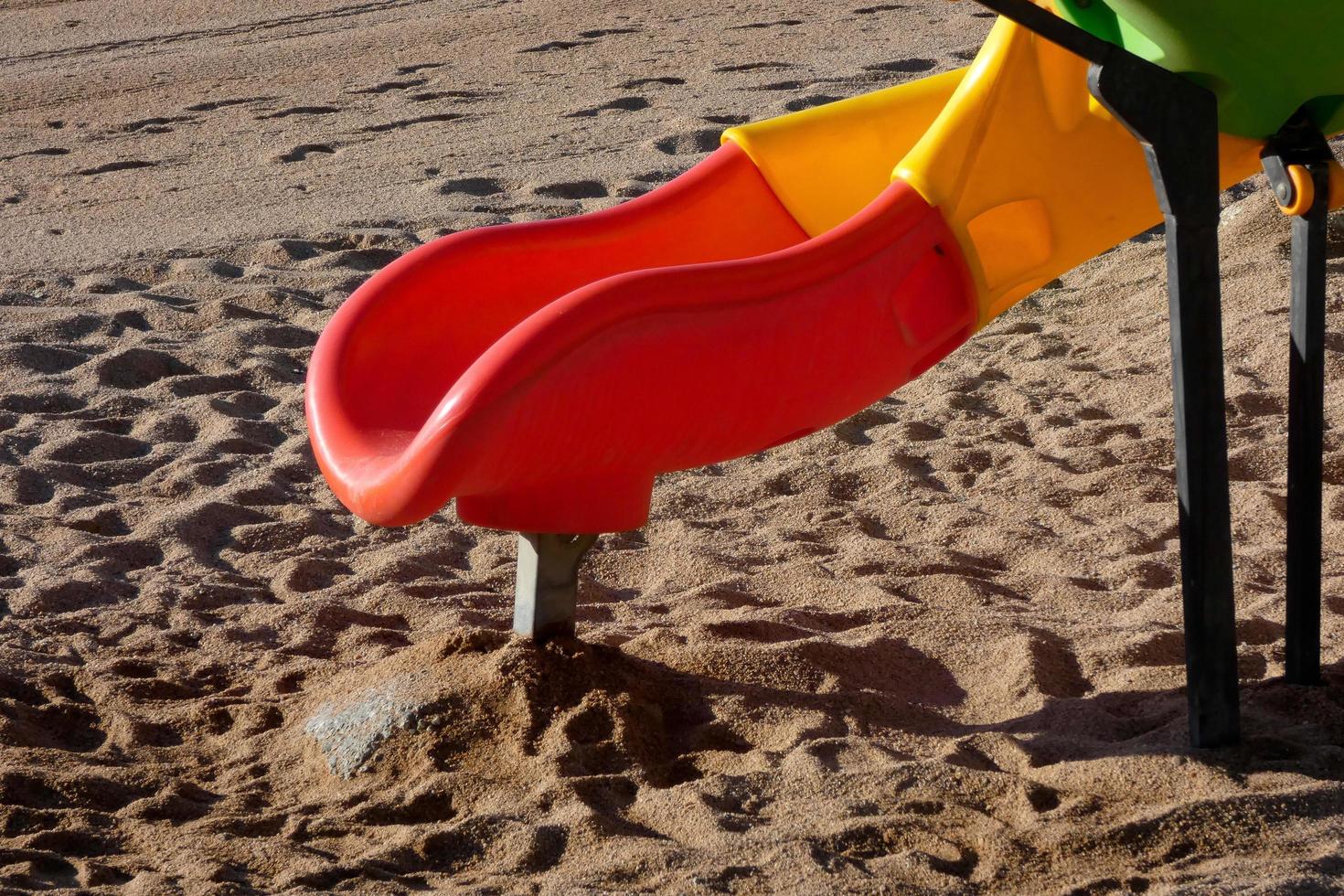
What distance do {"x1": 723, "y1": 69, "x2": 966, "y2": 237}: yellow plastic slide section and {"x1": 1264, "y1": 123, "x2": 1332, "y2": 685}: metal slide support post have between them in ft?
2.57

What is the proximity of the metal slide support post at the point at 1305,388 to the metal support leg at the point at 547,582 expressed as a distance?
1.26 m

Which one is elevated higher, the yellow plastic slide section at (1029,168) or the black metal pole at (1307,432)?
the yellow plastic slide section at (1029,168)

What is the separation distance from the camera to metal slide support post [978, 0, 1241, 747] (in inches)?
87.9

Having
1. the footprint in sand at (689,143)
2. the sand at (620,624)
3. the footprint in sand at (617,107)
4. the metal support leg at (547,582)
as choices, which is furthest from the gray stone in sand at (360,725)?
the footprint in sand at (617,107)

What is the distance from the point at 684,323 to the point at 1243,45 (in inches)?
37.5

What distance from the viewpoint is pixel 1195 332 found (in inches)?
92.0

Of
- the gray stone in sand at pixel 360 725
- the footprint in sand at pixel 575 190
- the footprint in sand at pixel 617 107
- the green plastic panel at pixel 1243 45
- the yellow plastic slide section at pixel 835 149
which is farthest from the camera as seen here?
the footprint in sand at pixel 617 107

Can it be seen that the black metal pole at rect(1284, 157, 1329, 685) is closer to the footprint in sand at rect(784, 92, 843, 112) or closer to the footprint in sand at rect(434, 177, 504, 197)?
the footprint in sand at rect(434, 177, 504, 197)

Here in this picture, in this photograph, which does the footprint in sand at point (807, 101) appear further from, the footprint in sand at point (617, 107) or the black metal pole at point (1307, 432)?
the black metal pole at point (1307, 432)

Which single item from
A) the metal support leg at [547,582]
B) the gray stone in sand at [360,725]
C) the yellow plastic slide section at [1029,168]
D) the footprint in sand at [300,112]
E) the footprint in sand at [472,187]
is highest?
the footprint in sand at [300,112]

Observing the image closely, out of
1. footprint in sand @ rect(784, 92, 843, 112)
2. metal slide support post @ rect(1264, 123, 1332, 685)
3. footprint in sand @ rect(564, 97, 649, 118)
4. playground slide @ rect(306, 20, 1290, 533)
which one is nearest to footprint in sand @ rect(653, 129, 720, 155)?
footprint in sand @ rect(784, 92, 843, 112)

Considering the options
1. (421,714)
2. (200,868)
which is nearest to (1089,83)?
(421,714)

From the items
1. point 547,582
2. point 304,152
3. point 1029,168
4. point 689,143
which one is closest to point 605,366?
point 547,582

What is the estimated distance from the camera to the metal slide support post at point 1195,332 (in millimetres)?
2232
